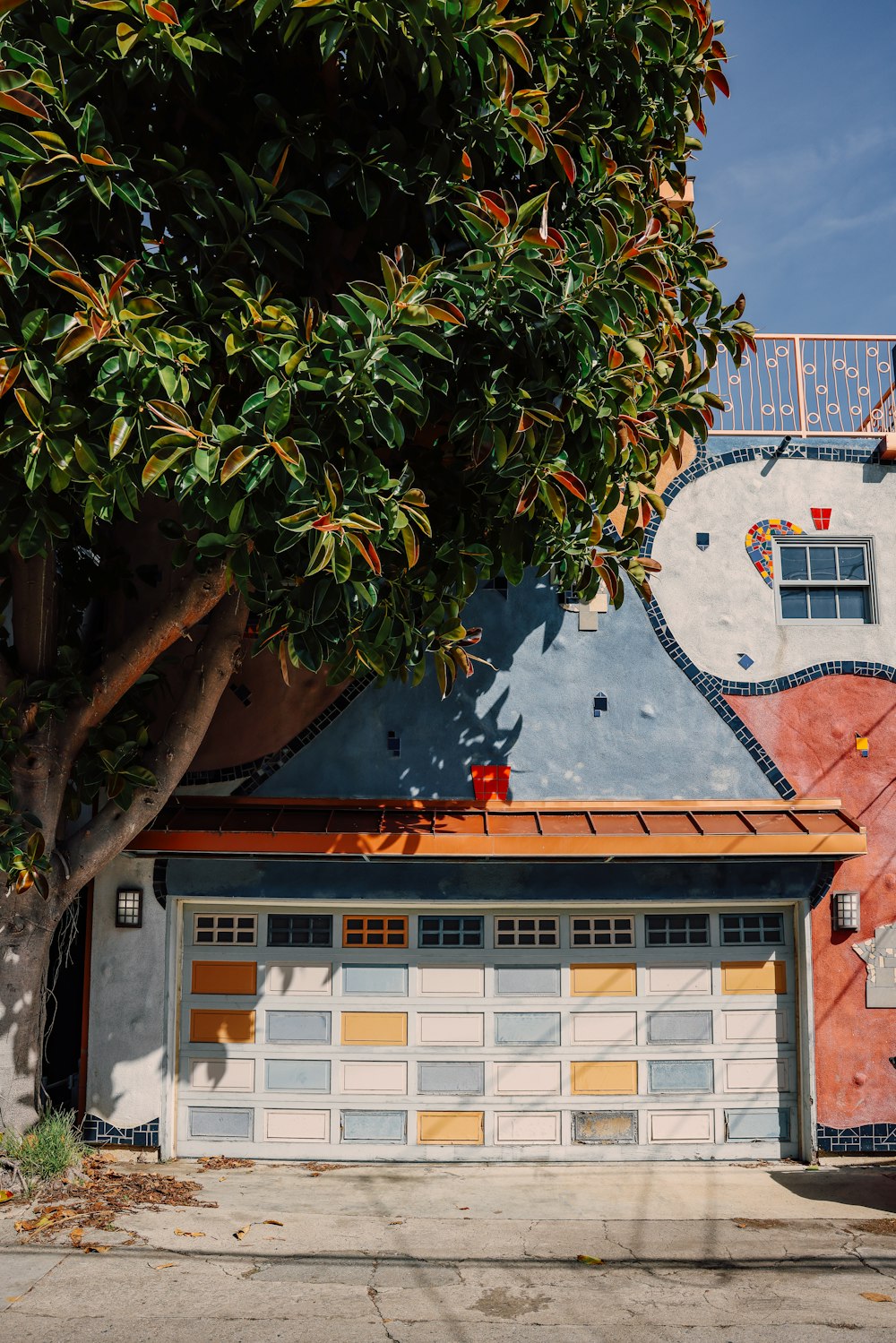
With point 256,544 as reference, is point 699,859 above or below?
below

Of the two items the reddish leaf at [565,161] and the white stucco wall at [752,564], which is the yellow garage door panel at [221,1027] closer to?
the white stucco wall at [752,564]

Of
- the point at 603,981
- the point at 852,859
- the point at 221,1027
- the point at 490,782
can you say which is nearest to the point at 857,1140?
the point at 852,859

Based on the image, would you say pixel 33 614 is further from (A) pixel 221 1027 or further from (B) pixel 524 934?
(B) pixel 524 934

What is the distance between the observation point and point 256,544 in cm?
619

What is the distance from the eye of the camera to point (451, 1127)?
951cm

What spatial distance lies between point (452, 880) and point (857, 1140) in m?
4.24

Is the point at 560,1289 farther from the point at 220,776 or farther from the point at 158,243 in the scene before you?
the point at 158,243

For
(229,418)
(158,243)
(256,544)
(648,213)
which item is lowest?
(256,544)

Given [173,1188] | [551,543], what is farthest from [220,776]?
[551,543]

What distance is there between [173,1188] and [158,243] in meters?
6.61

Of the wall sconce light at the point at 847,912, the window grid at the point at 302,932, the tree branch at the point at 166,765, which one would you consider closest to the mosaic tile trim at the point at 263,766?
the window grid at the point at 302,932

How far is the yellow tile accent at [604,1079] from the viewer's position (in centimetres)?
958

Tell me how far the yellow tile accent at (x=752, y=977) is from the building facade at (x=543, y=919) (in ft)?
0.09

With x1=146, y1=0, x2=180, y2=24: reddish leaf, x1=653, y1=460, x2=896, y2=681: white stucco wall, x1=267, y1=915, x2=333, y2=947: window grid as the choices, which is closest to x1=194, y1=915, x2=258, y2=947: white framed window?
Result: x1=267, y1=915, x2=333, y2=947: window grid
